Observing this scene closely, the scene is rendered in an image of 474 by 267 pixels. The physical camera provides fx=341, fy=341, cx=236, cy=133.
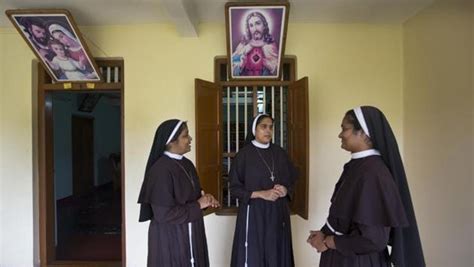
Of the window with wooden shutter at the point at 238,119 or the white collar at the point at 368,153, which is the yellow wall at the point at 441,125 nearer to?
the window with wooden shutter at the point at 238,119

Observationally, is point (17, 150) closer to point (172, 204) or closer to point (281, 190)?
point (172, 204)

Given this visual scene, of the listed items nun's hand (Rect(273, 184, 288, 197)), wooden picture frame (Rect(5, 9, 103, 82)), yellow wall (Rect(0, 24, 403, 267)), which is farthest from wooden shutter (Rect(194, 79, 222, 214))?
wooden picture frame (Rect(5, 9, 103, 82))

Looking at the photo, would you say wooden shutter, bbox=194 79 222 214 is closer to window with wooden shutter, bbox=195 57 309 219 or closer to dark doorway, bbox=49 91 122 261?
window with wooden shutter, bbox=195 57 309 219

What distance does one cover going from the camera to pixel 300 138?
3258mm

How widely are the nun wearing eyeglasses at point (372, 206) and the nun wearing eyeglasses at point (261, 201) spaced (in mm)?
915

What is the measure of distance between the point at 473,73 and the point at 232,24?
190 centimetres

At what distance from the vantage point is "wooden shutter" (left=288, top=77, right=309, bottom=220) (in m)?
3.11

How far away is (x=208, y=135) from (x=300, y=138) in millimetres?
885

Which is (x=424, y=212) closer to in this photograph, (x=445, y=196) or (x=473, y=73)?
(x=445, y=196)

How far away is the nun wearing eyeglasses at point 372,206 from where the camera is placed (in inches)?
58.3

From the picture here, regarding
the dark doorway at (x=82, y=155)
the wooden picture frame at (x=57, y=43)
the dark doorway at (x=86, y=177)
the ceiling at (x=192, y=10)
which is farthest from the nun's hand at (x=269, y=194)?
the dark doorway at (x=82, y=155)

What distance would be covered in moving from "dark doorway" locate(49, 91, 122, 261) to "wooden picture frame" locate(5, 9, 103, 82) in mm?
536

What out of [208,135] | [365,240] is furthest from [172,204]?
[208,135]

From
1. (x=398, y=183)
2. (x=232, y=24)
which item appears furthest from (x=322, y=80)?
(x=398, y=183)
